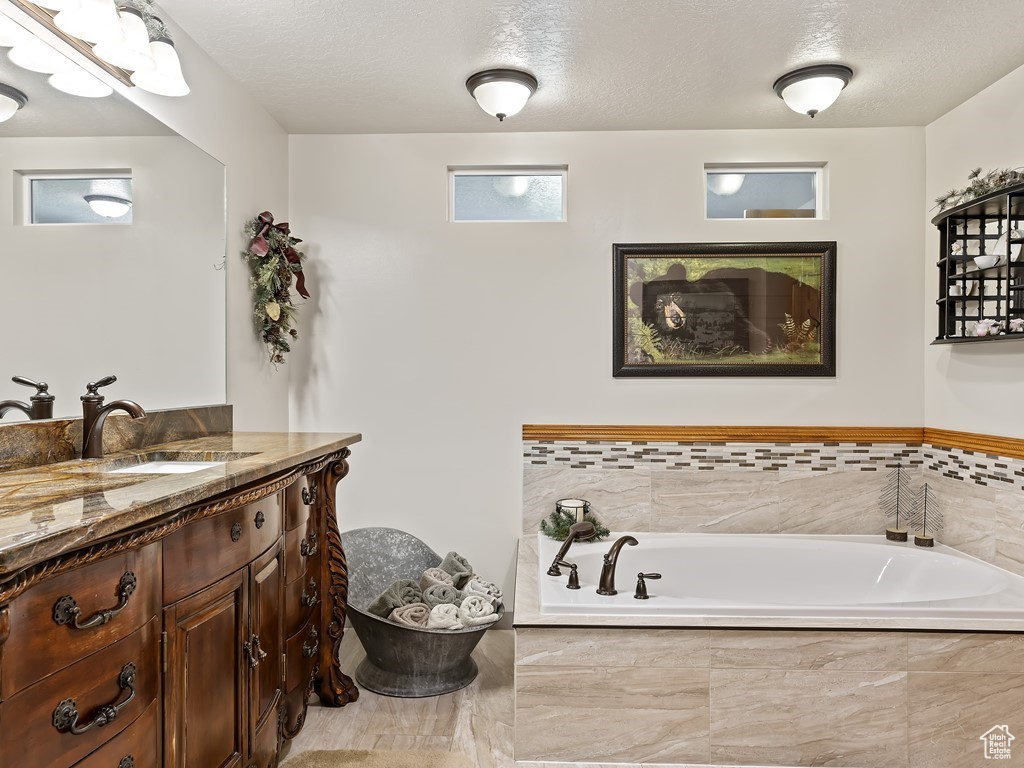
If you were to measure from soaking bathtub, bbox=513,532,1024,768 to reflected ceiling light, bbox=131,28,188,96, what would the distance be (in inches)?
79.6

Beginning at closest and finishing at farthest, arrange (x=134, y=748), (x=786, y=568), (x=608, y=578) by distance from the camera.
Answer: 1. (x=134, y=748)
2. (x=608, y=578)
3. (x=786, y=568)

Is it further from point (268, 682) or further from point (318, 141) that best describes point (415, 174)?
point (268, 682)

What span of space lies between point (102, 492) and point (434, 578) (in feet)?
6.12

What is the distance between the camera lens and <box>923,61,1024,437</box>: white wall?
2705 millimetres

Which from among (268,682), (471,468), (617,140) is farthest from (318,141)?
(268,682)

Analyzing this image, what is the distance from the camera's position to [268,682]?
1.91 m

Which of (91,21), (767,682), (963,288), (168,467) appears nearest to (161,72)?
(91,21)

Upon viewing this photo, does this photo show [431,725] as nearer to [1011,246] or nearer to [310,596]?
[310,596]

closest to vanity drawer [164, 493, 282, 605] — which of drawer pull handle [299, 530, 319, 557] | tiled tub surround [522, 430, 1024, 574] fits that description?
drawer pull handle [299, 530, 319, 557]

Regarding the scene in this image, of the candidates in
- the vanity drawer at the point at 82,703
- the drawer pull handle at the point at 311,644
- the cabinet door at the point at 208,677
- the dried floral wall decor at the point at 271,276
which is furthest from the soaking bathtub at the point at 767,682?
the dried floral wall decor at the point at 271,276

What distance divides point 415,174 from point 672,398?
1742 millimetres

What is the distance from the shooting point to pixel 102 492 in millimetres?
1299

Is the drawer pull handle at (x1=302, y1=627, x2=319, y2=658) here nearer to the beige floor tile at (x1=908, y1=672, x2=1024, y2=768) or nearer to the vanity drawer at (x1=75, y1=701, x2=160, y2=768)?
the vanity drawer at (x1=75, y1=701, x2=160, y2=768)

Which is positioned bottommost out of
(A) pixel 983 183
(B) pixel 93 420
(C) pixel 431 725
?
(C) pixel 431 725
